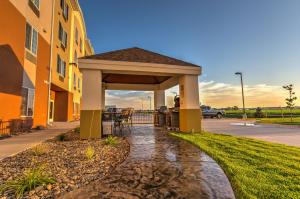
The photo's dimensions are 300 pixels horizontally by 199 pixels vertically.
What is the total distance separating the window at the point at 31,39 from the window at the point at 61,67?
468 cm

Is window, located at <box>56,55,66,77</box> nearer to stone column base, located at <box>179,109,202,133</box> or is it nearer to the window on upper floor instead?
the window on upper floor

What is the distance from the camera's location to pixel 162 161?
4.34 metres

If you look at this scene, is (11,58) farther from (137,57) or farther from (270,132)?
(270,132)

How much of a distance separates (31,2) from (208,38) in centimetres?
1221

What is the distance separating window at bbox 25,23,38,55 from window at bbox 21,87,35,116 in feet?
8.12

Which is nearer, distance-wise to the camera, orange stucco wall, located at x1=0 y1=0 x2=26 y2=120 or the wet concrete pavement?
the wet concrete pavement

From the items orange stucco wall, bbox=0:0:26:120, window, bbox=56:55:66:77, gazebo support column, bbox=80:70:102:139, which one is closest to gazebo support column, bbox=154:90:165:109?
gazebo support column, bbox=80:70:102:139

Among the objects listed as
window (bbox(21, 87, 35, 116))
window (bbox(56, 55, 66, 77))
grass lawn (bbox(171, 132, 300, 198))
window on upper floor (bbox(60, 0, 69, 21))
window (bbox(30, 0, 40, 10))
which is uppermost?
window on upper floor (bbox(60, 0, 69, 21))

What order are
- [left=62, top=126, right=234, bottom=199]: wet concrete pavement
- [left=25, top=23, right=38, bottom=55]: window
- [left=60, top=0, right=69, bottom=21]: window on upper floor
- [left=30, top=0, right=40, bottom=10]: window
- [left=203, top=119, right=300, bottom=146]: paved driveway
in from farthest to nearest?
[left=60, top=0, right=69, bottom=21]: window on upper floor < [left=30, top=0, right=40, bottom=10]: window < [left=25, top=23, right=38, bottom=55]: window < [left=203, top=119, right=300, bottom=146]: paved driveway < [left=62, top=126, right=234, bottom=199]: wet concrete pavement

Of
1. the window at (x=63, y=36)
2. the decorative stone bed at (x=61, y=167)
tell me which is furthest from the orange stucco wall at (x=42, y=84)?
the decorative stone bed at (x=61, y=167)

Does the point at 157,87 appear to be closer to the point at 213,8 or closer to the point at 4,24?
the point at 213,8

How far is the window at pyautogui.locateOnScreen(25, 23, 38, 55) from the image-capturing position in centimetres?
1051

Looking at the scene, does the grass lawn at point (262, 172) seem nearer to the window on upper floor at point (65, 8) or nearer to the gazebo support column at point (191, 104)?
the gazebo support column at point (191, 104)

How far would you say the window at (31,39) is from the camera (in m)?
10.5
